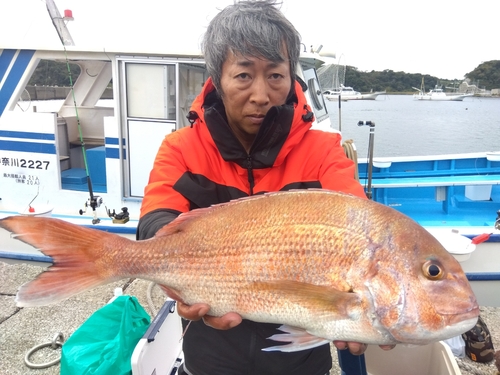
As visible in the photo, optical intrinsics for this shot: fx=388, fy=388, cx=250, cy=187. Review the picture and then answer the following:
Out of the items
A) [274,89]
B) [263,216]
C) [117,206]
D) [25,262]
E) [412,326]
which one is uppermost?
[274,89]

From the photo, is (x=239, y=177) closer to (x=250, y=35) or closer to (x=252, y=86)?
(x=252, y=86)

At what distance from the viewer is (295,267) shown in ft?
4.46

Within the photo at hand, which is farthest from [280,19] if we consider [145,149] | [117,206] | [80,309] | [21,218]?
[117,206]

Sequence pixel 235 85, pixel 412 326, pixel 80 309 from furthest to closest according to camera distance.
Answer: pixel 80 309 → pixel 235 85 → pixel 412 326

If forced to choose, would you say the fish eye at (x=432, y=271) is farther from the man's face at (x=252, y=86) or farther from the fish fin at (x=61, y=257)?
the fish fin at (x=61, y=257)

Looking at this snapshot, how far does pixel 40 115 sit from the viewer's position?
5.34m

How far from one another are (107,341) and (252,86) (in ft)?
5.72

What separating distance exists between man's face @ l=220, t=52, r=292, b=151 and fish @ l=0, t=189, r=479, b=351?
467 mm

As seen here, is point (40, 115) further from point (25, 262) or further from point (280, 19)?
point (280, 19)

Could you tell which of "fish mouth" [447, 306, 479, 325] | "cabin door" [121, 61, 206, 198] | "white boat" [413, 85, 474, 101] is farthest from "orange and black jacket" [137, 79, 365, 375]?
"white boat" [413, 85, 474, 101]

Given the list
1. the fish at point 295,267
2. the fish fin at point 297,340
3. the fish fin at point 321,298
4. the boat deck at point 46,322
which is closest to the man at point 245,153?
the fish at point 295,267

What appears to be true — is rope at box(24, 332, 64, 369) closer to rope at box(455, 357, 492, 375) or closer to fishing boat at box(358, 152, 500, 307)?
rope at box(455, 357, 492, 375)

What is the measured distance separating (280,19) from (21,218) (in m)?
1.33

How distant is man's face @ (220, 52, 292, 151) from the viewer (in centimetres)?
169
